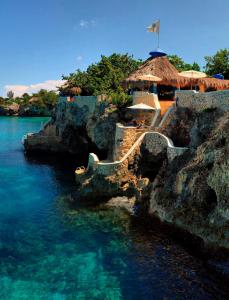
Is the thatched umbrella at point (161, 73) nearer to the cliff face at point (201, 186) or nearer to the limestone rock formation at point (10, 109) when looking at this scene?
the cliff face at point (201, 186)

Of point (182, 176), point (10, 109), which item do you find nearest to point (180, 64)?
point (182, 176)

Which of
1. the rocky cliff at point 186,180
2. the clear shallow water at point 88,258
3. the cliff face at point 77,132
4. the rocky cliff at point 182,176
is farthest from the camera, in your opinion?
the cliff face at point 77,132

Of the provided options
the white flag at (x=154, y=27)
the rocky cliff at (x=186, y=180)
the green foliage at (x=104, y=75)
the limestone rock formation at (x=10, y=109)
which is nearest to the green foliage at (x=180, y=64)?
the green foliage at (x=104, y=75)

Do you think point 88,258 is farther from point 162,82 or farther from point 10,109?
point 10,109

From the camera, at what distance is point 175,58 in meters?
65.5

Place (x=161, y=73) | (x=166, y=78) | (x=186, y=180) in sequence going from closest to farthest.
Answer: (x=186, y=180) → (x=166, y=78) → (x=161, y=73)

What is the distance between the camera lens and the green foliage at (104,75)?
58531 mm

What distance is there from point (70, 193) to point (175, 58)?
128ft

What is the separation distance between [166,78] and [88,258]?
25758 millimetres

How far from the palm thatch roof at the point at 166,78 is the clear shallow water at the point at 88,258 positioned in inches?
691

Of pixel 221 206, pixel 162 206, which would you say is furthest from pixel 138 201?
pixel 221 206

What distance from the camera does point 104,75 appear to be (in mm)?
66688

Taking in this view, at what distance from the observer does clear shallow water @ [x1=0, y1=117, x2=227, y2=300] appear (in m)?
19.2

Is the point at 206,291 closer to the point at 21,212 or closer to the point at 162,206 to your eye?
the point at 162,206
